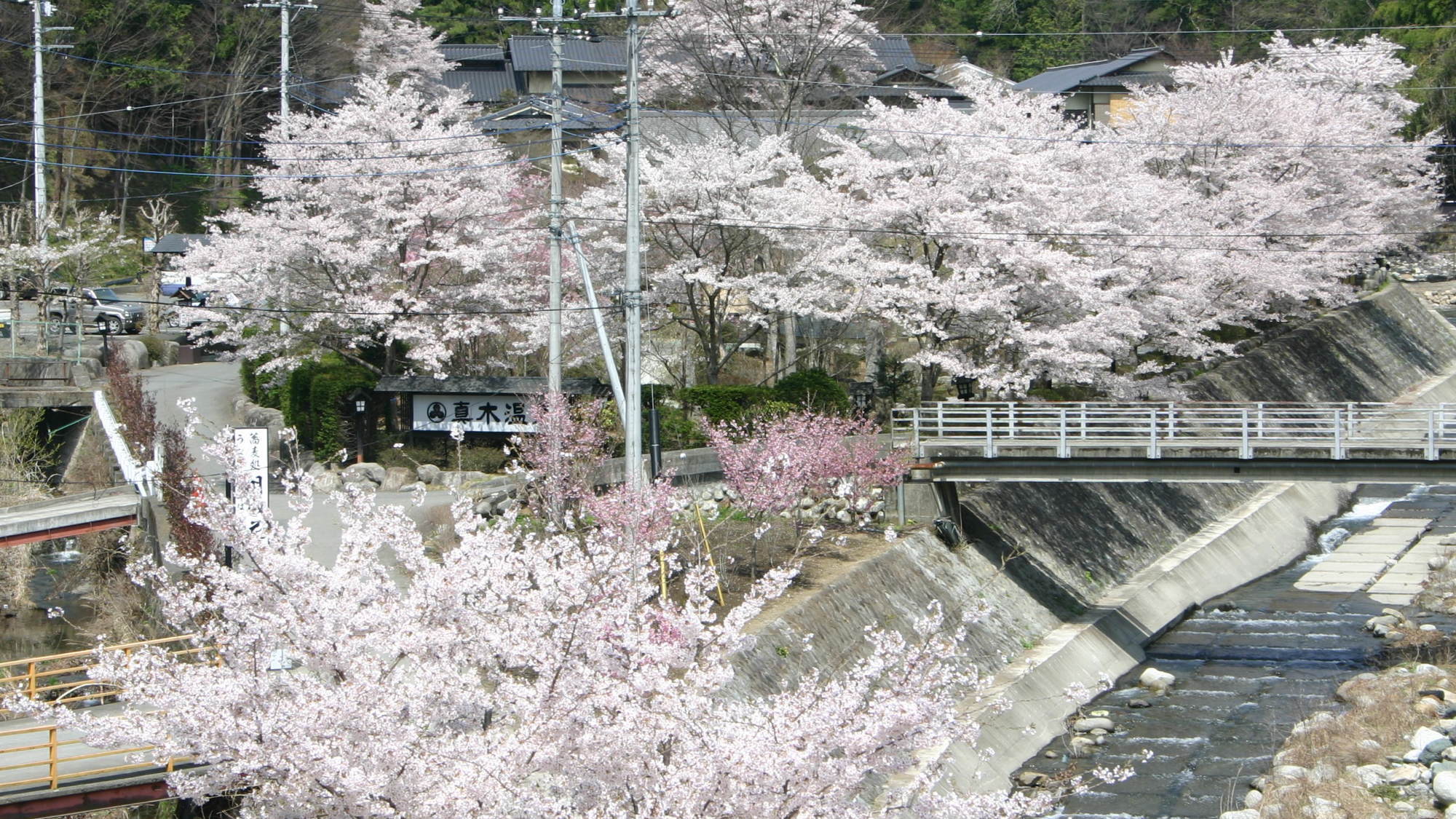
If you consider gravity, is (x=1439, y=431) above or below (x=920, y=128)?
below

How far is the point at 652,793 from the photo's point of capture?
1095 centimetres

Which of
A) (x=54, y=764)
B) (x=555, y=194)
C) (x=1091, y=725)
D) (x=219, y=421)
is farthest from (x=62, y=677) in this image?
(x=1091, y=725)

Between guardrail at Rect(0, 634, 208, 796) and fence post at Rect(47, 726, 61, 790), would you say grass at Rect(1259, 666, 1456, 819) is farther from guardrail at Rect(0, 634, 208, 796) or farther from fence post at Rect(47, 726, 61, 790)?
fence post at Rect(47, 726, 61, 790)

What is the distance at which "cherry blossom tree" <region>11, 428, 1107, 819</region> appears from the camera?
10.8m

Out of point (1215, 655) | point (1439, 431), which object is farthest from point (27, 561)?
point (1439, 431)

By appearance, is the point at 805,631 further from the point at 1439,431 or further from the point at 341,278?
the point at 341,278

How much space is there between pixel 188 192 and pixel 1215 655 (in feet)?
147

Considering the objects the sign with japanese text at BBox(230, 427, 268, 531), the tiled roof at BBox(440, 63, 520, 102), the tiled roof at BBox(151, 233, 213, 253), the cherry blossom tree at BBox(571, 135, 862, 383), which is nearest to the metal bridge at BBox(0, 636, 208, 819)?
the sign with japanese text at BBox(230, 427, 268, 531)

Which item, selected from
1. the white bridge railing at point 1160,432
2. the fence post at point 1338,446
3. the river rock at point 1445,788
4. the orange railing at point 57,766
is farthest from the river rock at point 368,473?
the river rock at point 1445,788

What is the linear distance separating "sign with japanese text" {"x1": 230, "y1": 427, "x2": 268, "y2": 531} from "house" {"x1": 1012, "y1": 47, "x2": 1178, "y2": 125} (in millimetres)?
49143

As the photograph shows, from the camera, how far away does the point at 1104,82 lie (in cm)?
6188

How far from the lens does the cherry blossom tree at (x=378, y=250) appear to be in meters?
31.0

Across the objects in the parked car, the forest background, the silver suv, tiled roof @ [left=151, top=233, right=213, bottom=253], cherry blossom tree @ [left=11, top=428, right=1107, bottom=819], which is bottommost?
cherry blossom tree @ [left=11, top=428, right=1107, bottom=819]

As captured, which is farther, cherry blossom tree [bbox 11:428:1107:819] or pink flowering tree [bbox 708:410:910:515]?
pink flowering tree [bbox 708:410:910:515]
